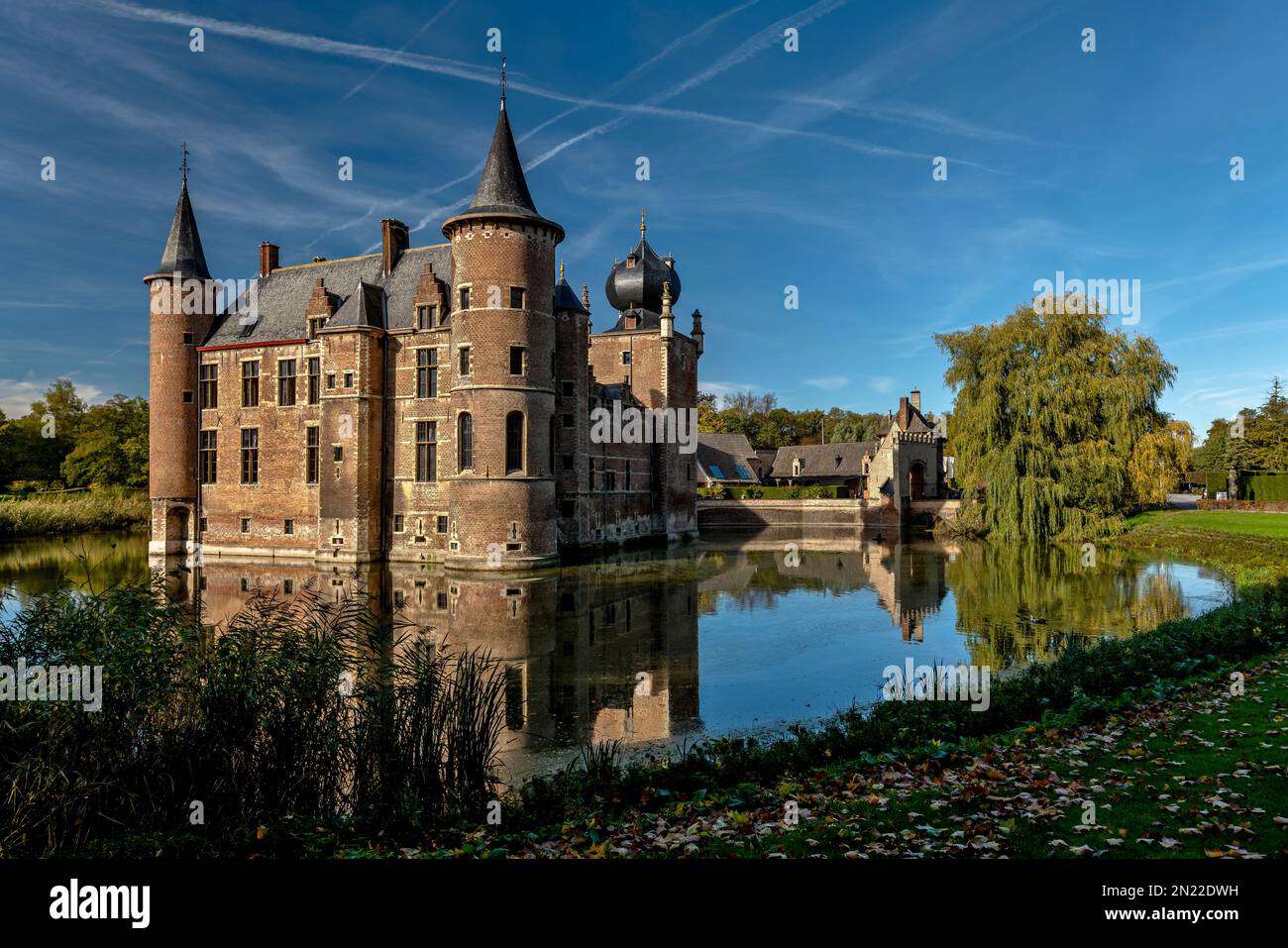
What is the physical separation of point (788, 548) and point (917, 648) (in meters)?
22.2

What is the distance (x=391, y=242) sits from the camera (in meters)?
31.0

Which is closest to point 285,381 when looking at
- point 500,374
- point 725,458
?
point 500,374

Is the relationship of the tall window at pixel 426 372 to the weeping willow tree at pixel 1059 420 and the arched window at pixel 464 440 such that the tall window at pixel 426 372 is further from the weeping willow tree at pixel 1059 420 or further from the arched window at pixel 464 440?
the weeping willow tree at pixel 1059 420

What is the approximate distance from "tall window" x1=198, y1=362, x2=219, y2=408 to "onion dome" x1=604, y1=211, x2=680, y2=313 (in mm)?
19441

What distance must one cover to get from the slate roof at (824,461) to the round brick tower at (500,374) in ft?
130

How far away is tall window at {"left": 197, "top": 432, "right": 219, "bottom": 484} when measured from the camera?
3219 cm

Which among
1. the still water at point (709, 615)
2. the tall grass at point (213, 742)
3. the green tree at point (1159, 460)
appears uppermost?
the green tree at point (1159, 460)

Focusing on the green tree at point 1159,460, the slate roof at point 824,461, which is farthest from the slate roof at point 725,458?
the green tree at point 1159,460

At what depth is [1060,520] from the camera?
3300 cm

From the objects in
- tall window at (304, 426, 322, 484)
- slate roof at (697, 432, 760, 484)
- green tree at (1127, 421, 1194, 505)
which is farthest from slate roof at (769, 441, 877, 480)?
tall window at (304, 426, 322, 484)

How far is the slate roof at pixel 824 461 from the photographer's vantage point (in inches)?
2447

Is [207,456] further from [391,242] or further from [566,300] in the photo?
[566,300]
